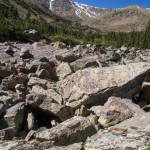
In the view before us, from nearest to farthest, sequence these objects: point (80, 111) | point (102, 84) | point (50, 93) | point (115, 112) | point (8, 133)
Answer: point (8, 133), point (115, 112), point (80, 111), point (102, 84), point (50, 93)

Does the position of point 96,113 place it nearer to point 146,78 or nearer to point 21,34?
point 146,78

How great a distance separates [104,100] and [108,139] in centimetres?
518

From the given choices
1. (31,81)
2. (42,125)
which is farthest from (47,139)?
(31,81)

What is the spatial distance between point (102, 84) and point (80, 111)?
1624 mm

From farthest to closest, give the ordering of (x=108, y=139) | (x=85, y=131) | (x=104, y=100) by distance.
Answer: (x=104, y=100) < (x=85, y=131) < (x=108, y=139)

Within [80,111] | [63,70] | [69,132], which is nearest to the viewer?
[69,132]

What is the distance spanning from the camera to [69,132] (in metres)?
9.60

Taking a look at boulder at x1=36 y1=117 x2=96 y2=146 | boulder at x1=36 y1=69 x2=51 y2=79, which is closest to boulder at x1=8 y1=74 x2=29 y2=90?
boulder at x1=36 y1=69 x2=51 y2=79

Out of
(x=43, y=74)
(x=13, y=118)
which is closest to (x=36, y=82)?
(x=43, y=74)

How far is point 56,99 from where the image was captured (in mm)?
14031

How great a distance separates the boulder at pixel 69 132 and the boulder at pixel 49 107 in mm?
1712

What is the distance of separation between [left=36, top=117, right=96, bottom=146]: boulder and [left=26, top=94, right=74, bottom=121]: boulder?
171cm

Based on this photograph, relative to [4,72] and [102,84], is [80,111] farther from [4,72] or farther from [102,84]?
[4,72]

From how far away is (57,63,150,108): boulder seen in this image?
44.0 feet
